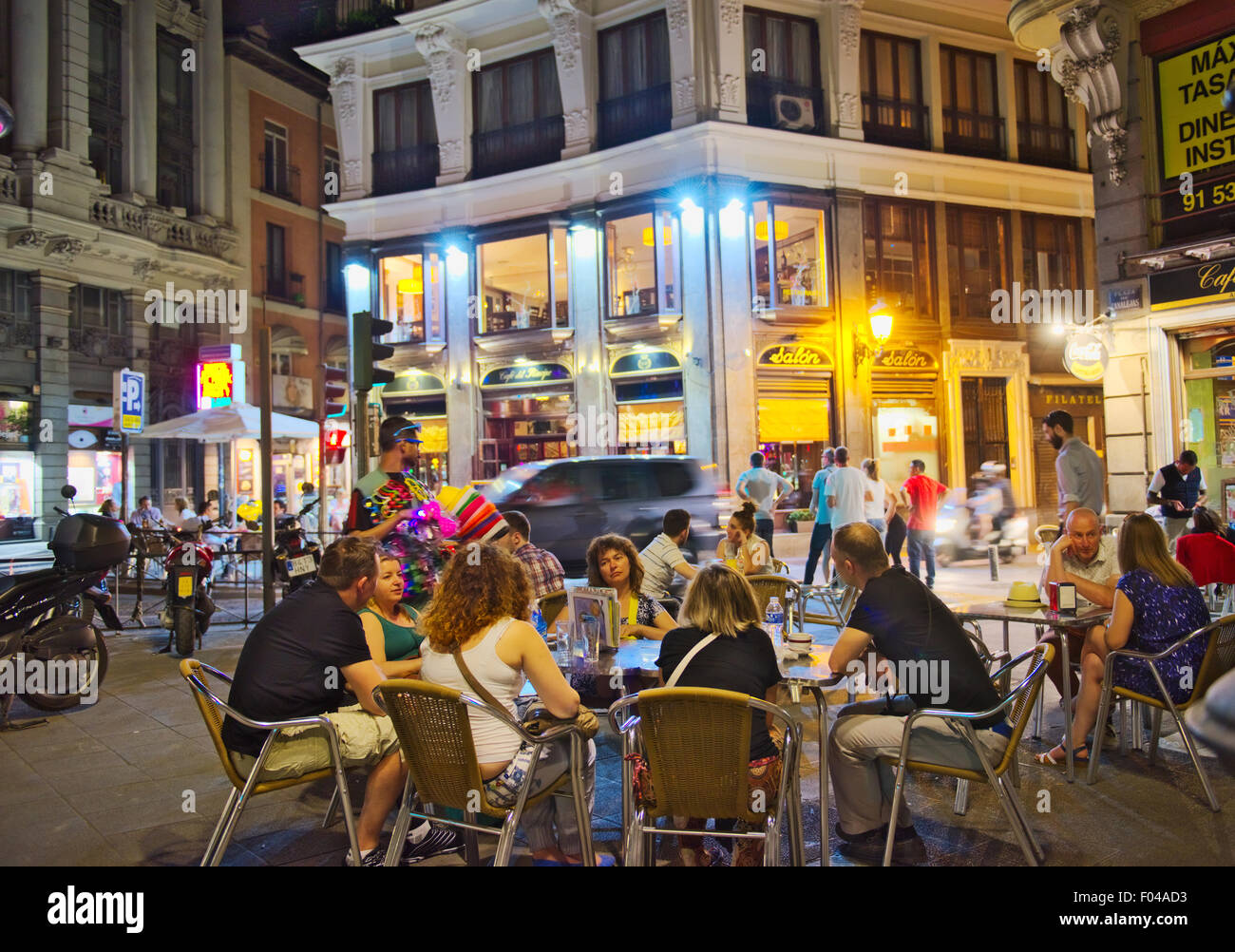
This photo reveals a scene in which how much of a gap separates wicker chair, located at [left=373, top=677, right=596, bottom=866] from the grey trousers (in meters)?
1.26

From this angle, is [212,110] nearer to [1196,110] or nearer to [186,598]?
[186,598]

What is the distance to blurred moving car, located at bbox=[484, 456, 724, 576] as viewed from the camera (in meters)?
12.3

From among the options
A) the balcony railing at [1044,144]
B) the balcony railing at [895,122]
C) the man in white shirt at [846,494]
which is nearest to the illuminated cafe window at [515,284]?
the balcony railing at [895,122]

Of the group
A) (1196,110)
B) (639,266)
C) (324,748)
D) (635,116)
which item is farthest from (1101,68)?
(324,748)

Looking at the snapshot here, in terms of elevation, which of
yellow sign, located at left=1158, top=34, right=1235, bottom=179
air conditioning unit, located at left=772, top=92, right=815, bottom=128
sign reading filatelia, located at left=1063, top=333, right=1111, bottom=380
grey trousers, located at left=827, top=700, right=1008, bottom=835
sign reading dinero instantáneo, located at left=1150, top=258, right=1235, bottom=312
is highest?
air conditioning unit, located at left=772, top=92, right=815, bottom=128

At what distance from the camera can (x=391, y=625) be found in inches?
185

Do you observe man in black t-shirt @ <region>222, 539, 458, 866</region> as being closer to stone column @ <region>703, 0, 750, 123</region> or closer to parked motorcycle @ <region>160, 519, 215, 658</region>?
parked motorcycle @ <region>160, 519, 215, 658</region>

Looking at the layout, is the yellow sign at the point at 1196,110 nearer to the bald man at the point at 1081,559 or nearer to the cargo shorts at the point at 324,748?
the bald man at the point at 1081,559

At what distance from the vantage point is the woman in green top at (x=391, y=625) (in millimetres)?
4312

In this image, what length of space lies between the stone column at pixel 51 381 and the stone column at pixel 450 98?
10.1m

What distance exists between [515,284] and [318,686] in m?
19.2

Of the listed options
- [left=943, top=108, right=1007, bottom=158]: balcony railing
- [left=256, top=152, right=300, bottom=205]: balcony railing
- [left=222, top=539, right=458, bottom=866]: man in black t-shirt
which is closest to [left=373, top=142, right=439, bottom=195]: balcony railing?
[left=256, top=152, right=300, bottom=205]: balcony railing

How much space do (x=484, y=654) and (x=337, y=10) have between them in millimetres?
24699
